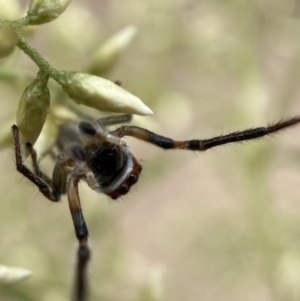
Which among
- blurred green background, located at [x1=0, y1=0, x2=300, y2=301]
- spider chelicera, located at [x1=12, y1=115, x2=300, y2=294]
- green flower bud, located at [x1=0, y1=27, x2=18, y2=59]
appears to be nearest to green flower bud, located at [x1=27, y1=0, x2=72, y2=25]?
green flower bud, located at [x1=0, y1=27, x2=18, y2=59]

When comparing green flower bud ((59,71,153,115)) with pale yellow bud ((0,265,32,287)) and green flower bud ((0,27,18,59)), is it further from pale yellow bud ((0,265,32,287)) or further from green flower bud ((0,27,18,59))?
pale yellow bud ((0,265,32,287))

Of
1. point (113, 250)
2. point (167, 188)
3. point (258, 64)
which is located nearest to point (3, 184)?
point (113, 250)

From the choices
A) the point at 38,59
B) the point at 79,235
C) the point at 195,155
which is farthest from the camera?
the point at 195,155

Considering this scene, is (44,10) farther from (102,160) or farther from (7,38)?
(102,160)

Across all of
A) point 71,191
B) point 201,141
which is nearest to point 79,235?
point 71,191

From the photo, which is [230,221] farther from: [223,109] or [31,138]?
[31,138]

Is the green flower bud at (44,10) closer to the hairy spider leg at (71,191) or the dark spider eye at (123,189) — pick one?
the hairy spider leg at (71,191)

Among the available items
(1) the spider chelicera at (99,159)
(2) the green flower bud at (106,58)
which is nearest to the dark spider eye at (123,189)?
(1) the spider chelicera at (99,159)
